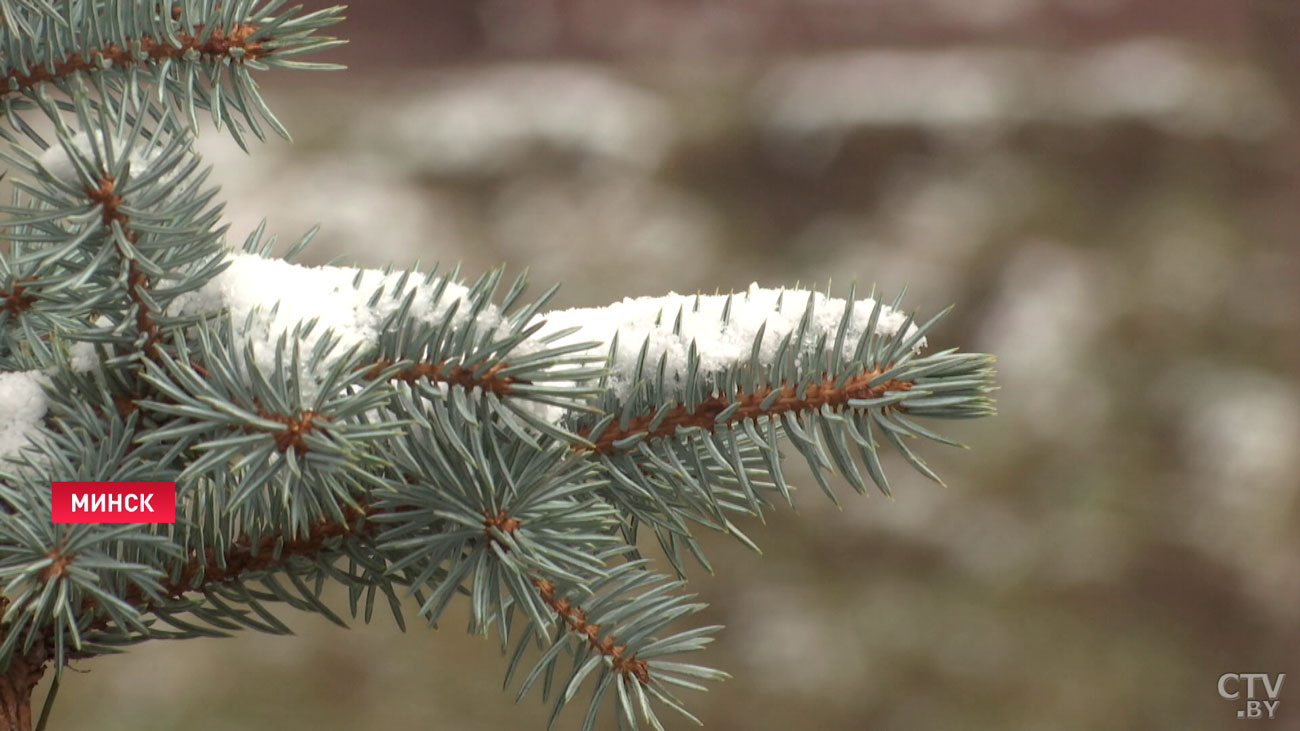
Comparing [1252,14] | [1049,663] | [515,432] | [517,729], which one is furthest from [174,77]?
[1252,14]

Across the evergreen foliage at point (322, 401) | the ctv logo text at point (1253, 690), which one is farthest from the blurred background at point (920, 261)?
the evergreen foliage at point (322, 401)

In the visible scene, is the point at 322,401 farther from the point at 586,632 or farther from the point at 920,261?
the point at 920,261

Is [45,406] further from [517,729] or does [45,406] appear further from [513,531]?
[517,729]

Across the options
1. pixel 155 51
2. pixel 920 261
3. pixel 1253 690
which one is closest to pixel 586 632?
pixel 155 51

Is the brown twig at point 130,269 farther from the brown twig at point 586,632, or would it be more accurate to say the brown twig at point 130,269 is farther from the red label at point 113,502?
the brown twig at point 586,632

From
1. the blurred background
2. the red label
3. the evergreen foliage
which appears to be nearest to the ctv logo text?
the blurred background

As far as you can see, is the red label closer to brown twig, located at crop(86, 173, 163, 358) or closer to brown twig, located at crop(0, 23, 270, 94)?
brown twig, located at crop(86, 173, 163, 358)
